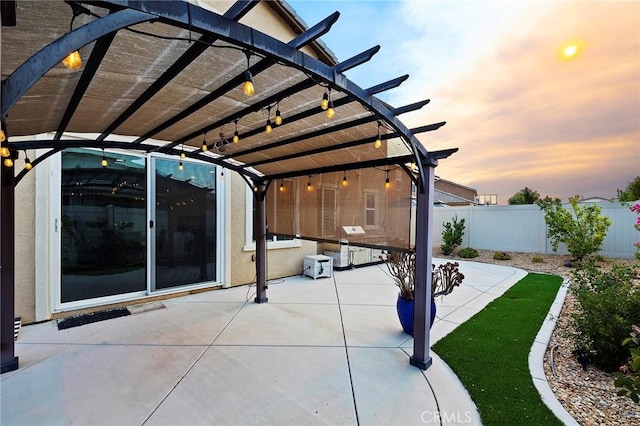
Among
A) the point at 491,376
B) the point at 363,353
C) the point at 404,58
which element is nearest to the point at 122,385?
the point at 363,353

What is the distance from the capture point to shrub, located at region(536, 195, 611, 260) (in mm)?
7930

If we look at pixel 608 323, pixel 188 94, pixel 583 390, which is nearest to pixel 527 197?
pixel 608 323

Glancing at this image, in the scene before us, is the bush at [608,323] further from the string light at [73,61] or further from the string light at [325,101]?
the string light at [73,61]

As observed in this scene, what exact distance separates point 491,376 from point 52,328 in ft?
17.4

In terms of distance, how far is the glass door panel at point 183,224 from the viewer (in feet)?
16.8

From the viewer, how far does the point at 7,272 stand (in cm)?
290

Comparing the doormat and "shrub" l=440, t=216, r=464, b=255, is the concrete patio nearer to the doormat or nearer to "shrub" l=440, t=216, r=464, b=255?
the doormat

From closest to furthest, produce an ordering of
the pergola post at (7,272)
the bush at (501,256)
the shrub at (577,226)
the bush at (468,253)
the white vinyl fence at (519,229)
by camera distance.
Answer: the pergola post at (7,272) < the shrub at (577,226) < the white vinyl fence at (519,229) < the bush at (501,256) < the bush at (468,253)

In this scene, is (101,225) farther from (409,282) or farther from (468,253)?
(468,253)

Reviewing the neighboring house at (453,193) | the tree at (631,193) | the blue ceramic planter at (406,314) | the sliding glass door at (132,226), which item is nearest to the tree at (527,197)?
the tree at (631,193)

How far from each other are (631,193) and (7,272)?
14154mm

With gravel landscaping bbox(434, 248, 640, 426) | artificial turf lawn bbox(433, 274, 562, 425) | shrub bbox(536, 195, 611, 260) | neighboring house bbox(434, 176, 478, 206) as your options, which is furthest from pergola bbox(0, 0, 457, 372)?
neighboring house bbox(434, 176, 478, 206)

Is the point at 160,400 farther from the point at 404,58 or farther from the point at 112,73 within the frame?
the point at 404,58

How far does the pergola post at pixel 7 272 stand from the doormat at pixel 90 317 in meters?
1.07
